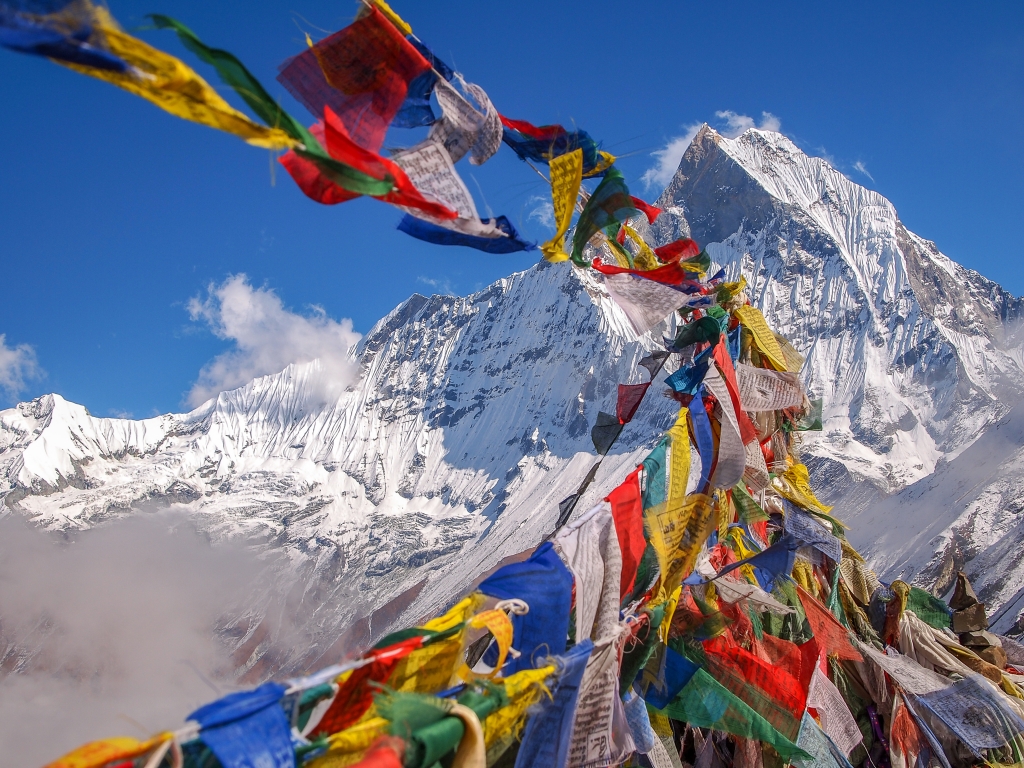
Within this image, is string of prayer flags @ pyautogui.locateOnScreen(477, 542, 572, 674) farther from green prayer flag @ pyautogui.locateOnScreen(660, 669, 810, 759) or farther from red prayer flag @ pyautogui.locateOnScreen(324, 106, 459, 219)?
red prayer flag @ pyautogui.locateOnScreen(324, 106, 459, 219)

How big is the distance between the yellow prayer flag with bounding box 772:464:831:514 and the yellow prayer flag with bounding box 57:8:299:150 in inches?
203

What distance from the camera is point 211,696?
187 cm

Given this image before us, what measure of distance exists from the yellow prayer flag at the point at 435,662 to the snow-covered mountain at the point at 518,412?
50.5 meters

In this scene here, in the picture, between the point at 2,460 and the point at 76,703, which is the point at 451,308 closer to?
the point at 76,703

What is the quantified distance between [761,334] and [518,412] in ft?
446

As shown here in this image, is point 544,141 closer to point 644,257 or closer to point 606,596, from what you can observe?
point 644,257

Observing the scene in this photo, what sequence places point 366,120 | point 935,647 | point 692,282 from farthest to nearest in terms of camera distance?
point 935,647 → point 692,282 → point 366,120

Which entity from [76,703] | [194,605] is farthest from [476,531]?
[76,703]

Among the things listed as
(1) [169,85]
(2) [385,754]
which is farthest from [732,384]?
(1) [169,85]

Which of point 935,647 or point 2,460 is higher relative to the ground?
point 2,460

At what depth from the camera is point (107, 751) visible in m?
1.71

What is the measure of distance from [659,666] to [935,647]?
3738 mm

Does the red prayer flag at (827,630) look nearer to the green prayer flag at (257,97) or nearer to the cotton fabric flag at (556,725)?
the cotton fabric flag at (556,725)

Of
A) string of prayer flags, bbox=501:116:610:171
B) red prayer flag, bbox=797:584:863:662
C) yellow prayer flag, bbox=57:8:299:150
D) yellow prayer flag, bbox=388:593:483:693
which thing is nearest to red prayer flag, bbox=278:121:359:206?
yellow prayer flag, bbox=57:8:299:150
